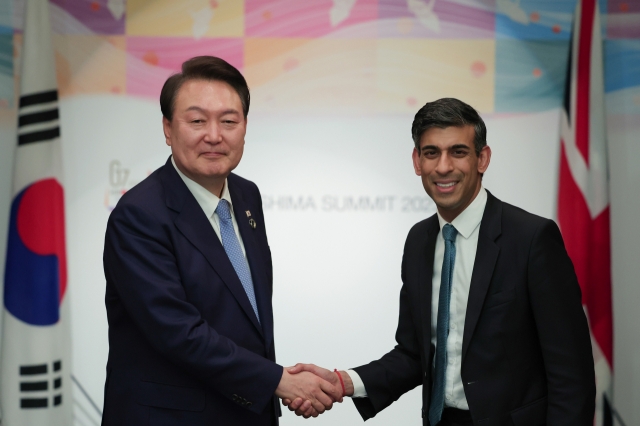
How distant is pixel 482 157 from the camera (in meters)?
2.53

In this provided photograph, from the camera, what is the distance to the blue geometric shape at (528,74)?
4.12 metres

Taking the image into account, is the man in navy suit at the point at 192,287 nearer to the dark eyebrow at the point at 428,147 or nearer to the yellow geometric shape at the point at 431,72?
the dark eyebrow at the point at 428,147

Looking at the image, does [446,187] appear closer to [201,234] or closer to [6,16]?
[201,234]

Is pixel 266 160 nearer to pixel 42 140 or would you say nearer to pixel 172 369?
pixel 42 140

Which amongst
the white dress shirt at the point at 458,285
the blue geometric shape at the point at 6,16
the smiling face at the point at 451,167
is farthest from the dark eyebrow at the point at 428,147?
the blue geometric shape at the point at 6,16

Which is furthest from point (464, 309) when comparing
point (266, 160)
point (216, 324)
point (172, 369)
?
point (266, 160)

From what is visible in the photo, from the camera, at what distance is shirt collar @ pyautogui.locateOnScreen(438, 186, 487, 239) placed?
2.46 metres

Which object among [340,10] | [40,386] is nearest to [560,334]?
[340,10]

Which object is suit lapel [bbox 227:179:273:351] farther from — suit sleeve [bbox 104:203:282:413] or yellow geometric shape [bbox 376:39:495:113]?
yellow geometric shape [bbox 376:39:495:113]

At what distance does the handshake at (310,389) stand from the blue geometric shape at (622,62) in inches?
99.2

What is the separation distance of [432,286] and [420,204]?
1677 millimetres

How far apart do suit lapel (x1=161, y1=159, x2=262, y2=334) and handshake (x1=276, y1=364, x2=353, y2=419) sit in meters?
0.29

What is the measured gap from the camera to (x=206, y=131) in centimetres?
244

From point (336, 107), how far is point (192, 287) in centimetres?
208
